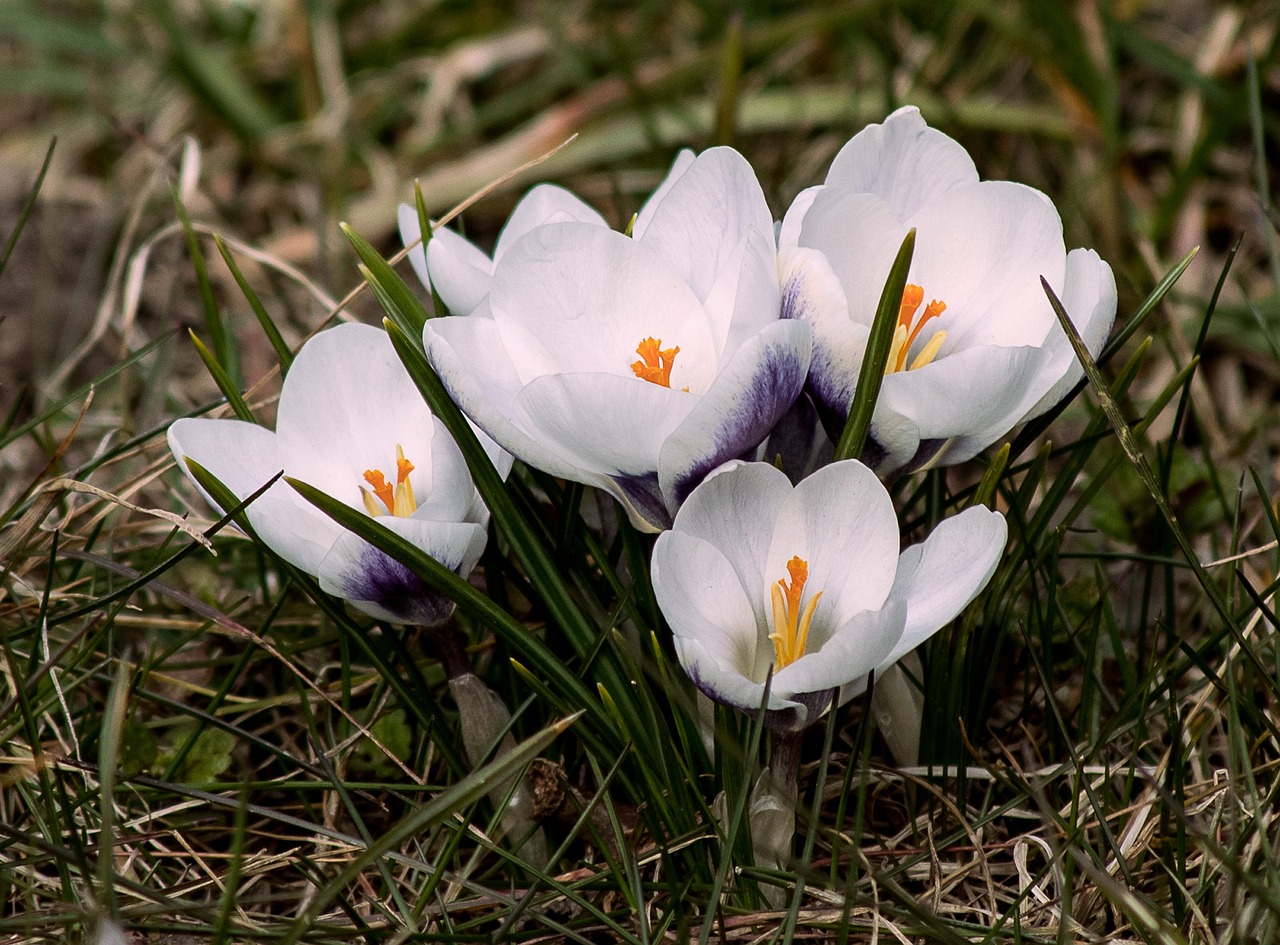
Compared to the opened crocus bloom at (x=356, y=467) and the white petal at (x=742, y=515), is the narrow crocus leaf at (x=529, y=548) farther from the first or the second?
the white petal at (x=742, y=515)

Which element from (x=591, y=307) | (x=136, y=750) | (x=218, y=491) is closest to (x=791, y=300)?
(x=591, y=307)

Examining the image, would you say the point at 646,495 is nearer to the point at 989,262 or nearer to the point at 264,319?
the point at 989,262

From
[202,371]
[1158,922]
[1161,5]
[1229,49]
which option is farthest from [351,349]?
[1161,5]

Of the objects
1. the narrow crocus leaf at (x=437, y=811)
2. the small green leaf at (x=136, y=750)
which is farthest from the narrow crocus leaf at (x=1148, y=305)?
the small green leaf at (x=136, y=750)

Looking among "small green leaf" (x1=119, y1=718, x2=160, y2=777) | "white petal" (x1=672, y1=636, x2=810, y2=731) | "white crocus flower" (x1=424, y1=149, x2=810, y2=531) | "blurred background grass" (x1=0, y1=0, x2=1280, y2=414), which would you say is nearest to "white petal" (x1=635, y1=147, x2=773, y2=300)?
"white crocus flower" (x1=424, y1=149, x2=810, y2=531)

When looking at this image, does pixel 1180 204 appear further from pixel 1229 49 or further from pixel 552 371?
pixel 552 371

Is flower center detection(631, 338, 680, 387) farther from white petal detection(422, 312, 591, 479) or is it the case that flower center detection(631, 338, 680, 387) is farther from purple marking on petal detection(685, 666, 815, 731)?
purple marking on petal detection(685, 666, 815, 731)
